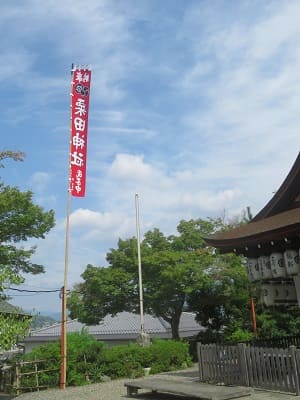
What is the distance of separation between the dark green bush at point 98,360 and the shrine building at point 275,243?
8.52 meters

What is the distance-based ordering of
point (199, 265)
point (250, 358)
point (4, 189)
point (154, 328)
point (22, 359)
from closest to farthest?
point (250, 358) → point (22, 359) → point (4, 189) → point (199, 265) → point (154, 328)

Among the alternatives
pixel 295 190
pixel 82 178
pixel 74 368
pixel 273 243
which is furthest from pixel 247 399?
pixel 82 178

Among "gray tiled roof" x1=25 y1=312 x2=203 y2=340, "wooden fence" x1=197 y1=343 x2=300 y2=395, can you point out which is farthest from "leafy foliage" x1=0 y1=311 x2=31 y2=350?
"gray tiled roof" x1=25 y1=312 x2=203 y2=340

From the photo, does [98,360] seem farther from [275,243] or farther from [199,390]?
Answer: [275,243]

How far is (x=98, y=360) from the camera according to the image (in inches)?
848

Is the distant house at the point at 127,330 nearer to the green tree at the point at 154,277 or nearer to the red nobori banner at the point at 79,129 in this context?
the green tree at the point at 154,277

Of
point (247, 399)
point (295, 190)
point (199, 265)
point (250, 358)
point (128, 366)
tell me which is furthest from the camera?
point (199, 265)

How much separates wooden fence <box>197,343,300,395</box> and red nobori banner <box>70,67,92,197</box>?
9.40 m

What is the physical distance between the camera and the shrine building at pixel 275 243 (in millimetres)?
13547

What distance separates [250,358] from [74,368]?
10.1 m

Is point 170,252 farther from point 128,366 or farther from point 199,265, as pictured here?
point 128,366

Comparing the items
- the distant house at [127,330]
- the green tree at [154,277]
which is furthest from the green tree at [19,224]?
the distant house at [127,330]

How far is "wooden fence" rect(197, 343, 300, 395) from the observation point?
475 inches

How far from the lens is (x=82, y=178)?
68.6ft
